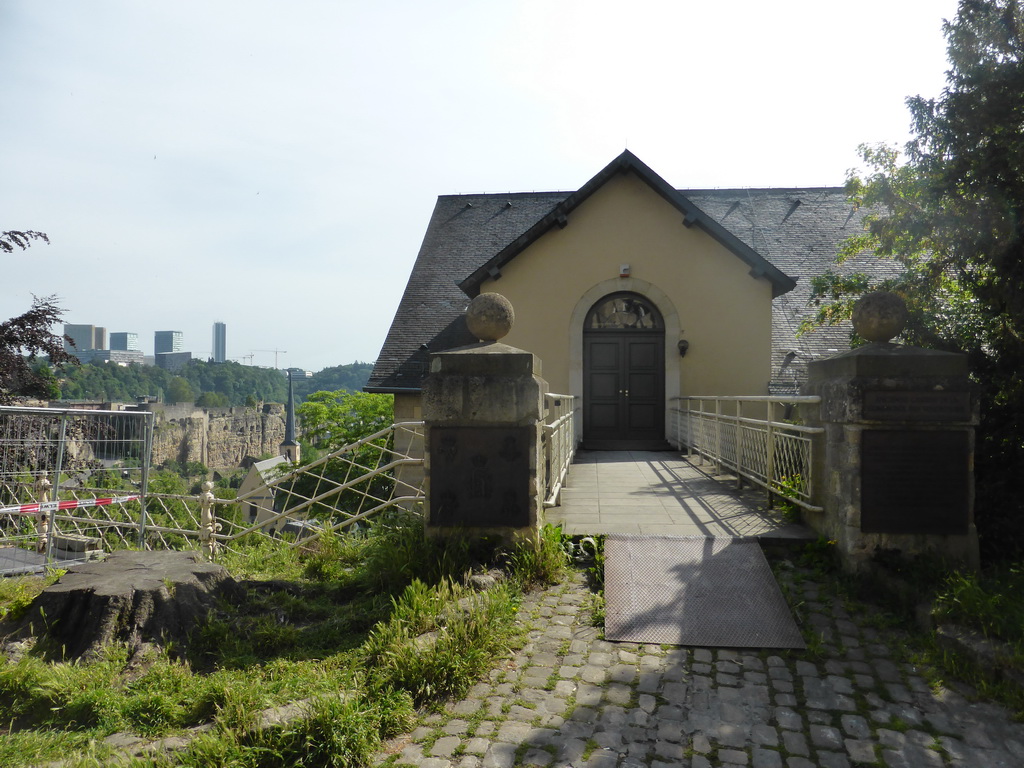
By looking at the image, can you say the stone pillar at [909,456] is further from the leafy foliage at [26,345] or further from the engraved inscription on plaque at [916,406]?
the leafy foliage at [26,345]

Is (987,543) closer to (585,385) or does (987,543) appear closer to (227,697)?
(227,697)

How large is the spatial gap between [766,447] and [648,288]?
752 centimetres

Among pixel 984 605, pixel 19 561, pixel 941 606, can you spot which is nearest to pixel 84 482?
pixel 19 561

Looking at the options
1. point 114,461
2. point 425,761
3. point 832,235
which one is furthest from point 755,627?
point 832,235

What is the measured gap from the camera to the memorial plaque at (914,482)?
4691 mm

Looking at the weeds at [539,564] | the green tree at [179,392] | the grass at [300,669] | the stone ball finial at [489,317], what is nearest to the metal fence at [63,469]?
the grass at [300,669]

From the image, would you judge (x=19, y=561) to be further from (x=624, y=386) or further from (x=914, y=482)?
(x=624, y=386)

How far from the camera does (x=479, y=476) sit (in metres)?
5.10

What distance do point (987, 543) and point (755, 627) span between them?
2.52 metres

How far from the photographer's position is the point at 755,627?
13.5 ft

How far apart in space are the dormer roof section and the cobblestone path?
405 inches

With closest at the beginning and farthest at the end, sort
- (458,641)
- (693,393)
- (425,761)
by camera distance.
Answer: (425,761) → (458,641) → (693,393)

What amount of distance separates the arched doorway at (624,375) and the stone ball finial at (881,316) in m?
8.70

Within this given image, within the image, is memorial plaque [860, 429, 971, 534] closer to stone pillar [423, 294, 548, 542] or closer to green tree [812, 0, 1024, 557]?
green tree [812, 0, 1024, 557]
